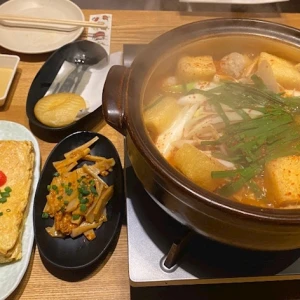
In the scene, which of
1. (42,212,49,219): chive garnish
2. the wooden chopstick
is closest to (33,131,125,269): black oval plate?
(42,212,49,219): chive garnish

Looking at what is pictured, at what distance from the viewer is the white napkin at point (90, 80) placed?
1871mm

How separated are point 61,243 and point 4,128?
615 millimetres

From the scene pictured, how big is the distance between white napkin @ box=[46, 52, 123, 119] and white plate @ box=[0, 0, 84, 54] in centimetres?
17

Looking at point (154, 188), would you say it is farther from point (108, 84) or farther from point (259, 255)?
point (259, 255)

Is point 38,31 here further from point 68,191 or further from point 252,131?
point 252,131

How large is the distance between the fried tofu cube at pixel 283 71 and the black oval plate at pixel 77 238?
0.67 metres

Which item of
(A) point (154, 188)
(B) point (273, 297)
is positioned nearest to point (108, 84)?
(A) point (154, 188)

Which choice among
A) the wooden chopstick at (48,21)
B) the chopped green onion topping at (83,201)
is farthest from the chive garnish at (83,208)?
the wooden chopstick at (48,21)

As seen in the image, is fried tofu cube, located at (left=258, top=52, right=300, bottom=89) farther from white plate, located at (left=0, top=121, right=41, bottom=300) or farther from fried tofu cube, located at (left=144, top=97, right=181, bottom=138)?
white plate, located at (left=0, top=121, right=41, bottom=300)

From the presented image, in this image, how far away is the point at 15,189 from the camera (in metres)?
1.48

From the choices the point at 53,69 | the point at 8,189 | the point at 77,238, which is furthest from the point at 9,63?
the point at 77,238

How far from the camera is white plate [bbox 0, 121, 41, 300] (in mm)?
1294

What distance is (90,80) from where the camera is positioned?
195cm

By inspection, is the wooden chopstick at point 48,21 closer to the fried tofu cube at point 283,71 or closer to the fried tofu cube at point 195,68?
the fried tofu cube at point 195,68
